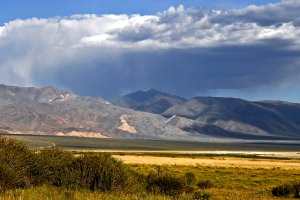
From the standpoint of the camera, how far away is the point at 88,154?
21.6m

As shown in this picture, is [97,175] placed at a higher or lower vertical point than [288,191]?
higher

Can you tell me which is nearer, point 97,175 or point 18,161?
point 18,161

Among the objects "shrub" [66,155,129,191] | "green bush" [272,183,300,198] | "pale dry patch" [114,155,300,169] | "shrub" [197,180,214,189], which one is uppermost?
"shrub" [66,155,129,191]

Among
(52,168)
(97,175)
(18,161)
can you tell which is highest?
(18,161)

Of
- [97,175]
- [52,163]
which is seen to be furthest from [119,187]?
[52,163]

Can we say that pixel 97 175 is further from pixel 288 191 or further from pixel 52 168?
pixel 288 191

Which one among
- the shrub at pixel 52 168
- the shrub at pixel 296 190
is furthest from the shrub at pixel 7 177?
the shrub at pixel 296 190

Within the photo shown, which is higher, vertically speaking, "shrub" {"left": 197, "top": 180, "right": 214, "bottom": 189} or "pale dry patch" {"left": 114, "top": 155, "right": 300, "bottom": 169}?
"shrub" {"left": 197, "top": 180, "right": 214, "bottom": 189}

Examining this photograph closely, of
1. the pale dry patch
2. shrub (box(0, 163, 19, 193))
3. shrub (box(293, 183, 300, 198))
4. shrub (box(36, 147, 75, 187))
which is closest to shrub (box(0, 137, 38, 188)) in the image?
shrub (box(0, 163, 19, 193))

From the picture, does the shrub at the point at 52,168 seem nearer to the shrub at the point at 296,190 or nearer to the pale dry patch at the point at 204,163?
the shrub at the point at 296,190

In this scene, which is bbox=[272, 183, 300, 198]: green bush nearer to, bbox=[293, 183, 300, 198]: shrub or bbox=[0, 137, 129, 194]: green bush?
bbox=[293, 183, 300, 198]: shrub

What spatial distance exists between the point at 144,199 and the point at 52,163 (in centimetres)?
606

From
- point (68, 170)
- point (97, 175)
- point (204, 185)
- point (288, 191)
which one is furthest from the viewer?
point (204, 185)

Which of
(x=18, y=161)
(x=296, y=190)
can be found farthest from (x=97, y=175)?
(x=296, y=190)
